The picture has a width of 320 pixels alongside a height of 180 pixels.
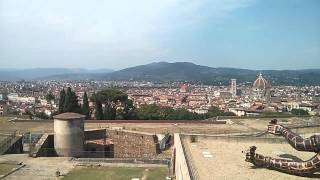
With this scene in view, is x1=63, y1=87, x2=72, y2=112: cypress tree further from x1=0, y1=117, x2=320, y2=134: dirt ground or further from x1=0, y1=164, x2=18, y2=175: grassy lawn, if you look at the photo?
x1=0, y1=164, x2=18, y2=175: grassy lawn

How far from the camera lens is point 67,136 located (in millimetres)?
25375

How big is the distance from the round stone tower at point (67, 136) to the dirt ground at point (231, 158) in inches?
361

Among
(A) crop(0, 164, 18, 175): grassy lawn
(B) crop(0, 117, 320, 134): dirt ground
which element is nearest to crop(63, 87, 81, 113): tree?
(B) crop(0, 117, 320, 134): dirt ground

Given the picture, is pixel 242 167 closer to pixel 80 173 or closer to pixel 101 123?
pixel 80 173

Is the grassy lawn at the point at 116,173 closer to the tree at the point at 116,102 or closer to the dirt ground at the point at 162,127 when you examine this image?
the dirt ground at the point at 162,127

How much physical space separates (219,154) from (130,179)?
5570 mm

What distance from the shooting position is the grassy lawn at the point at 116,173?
783 inches

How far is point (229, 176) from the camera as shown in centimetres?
1177

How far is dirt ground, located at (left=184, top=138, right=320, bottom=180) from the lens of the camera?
1186 centimetres

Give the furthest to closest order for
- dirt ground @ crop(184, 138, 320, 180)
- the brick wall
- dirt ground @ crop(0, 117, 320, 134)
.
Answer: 1. dirt ground @ crop(0, 117, 320, 134)
2. the brick wall
3. dirt ground @ crop(184, 138, 320, 180)

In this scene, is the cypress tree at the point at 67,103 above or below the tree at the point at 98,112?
above

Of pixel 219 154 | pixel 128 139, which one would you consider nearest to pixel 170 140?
Answer: pixel 128 139

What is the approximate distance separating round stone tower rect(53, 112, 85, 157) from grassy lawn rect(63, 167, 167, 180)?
3896 millimetres

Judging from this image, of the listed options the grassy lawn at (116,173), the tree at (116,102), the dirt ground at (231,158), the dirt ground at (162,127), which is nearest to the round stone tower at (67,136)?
the grassy lawn at (116,173)
